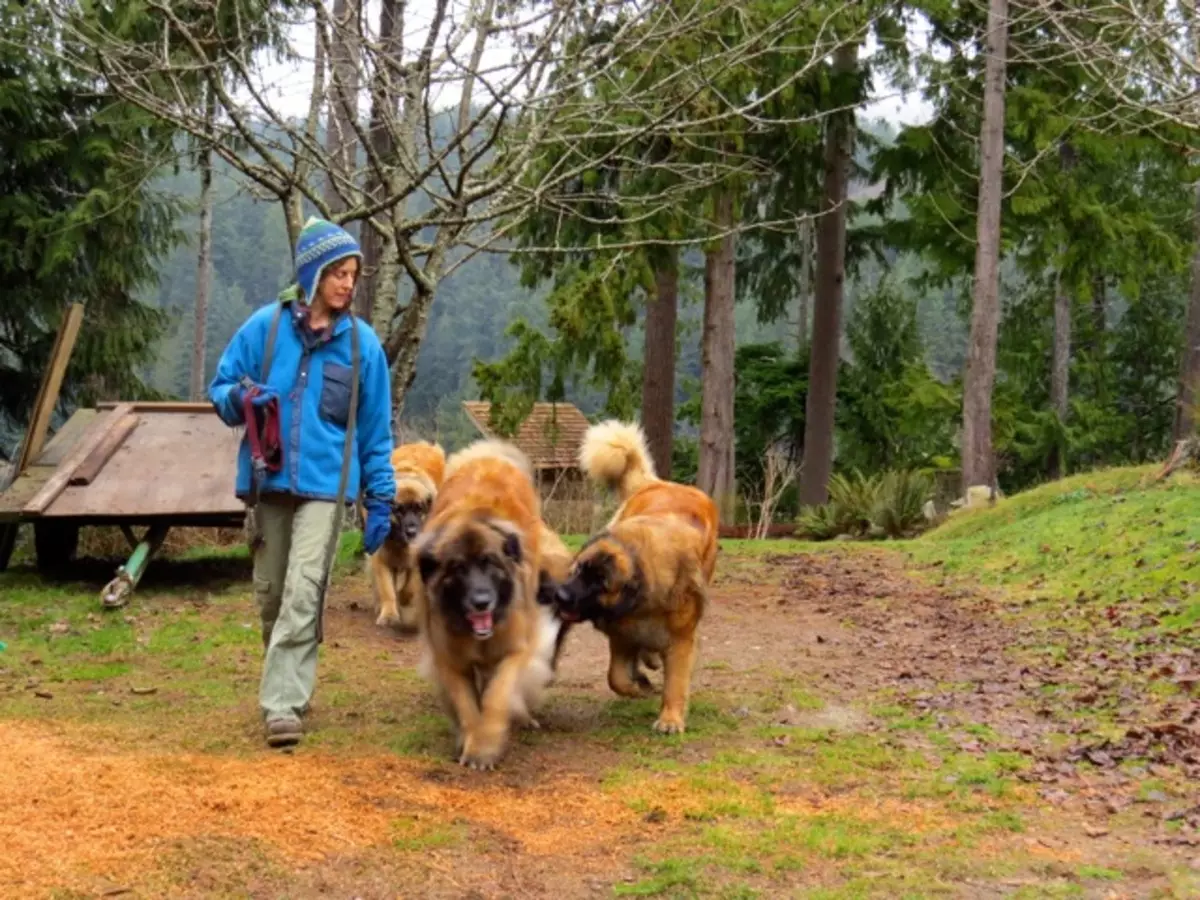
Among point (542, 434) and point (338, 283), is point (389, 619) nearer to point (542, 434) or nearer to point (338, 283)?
point (338, 283)

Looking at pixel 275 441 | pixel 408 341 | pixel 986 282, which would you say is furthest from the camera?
pixel 986 282

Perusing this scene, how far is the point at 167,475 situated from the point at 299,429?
5920mm

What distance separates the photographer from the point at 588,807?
5078 millimetres

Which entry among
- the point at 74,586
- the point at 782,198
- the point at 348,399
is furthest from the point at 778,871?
the point at 782,198

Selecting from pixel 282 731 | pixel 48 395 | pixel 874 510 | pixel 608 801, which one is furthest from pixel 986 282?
pixel 282 731

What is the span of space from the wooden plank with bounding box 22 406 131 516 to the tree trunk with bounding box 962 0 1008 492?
13.0 metres

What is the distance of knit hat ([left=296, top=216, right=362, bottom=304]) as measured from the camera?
5.85 m

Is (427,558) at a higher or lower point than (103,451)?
lower

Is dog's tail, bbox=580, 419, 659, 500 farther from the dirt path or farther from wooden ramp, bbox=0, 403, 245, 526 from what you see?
wooden ramp, bbox=0, 403, 245, 526

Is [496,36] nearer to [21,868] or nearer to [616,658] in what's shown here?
[616,658]

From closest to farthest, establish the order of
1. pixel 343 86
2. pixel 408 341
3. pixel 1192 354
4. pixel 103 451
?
pixel 343 86 < pixel 408 341 < pixel 103 451 < pixel 1192 354

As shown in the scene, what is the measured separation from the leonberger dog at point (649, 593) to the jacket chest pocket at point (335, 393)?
1.41 meters

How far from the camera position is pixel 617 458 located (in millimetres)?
8258

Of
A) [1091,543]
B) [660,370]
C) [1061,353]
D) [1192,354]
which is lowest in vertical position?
[1091,543]
